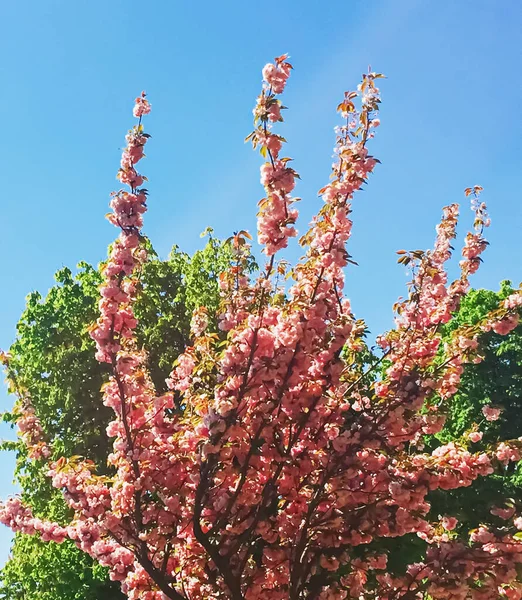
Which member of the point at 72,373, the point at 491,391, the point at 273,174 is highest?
the point at 491,391

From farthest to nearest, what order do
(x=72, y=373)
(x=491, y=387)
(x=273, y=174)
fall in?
(x=491, y=387), (x=72, y=373), (x=273, y=174)

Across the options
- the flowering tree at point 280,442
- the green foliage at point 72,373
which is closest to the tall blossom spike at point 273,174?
the flowering tree at point 280,442

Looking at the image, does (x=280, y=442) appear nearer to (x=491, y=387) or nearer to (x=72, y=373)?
(x=72, y=373)

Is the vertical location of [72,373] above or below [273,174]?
above

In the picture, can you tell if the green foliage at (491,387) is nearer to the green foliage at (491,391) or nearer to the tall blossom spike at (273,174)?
the green foliage at (491,391)

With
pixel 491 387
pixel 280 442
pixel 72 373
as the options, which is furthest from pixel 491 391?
pixel 280 442

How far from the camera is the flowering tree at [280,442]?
17.9 ft

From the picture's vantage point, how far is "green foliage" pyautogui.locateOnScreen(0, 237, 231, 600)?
474 inches

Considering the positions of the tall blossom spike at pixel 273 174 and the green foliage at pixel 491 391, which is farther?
the green foliage at pixel 491 391

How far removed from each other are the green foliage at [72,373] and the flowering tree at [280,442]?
6.06 metres

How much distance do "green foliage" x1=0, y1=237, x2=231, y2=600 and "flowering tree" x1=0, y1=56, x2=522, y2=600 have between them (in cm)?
606

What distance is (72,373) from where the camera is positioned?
13.2m

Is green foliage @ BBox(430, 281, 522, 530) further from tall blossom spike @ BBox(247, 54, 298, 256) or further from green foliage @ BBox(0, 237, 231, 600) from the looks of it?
tall blossom spike @ BBox(247, 54, 298, 256)

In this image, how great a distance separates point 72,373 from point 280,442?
8316mm
